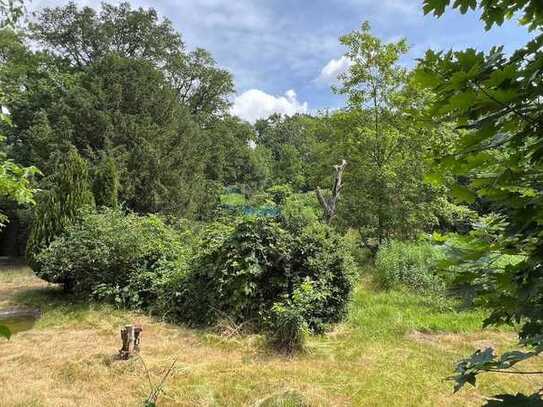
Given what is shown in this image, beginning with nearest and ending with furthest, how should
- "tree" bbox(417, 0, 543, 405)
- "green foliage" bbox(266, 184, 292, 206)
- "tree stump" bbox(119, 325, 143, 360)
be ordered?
"tree" bbox(417, 0, 543, 405), "tree stump" bbox(119, 325, 143, 360), "green foliage" bbox(266, 184, 292, 206)

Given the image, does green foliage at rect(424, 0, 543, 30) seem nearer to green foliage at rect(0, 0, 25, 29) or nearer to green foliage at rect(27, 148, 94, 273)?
green foliage at rect(0, 0, 25, 29)

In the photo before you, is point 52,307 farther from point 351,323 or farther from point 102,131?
point 102,131

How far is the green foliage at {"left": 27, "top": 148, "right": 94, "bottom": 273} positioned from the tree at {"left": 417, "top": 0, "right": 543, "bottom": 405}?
899 centimetres

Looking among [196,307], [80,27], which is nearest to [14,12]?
[196,307]

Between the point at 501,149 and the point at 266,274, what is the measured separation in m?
5.60

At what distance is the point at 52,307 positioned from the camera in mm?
7602

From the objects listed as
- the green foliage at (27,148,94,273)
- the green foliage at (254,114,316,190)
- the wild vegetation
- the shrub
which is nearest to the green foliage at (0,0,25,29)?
the wild vegetation

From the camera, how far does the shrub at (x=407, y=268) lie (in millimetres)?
8258

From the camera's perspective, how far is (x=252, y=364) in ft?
15.9

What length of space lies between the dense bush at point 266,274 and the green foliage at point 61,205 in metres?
3.87

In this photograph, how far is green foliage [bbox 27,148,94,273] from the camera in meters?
8.65

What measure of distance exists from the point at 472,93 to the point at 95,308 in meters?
7.64

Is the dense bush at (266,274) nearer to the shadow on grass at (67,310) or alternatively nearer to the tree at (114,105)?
the shadow on grass at (67,310)

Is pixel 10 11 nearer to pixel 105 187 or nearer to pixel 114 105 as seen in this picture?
pixel 105 187
